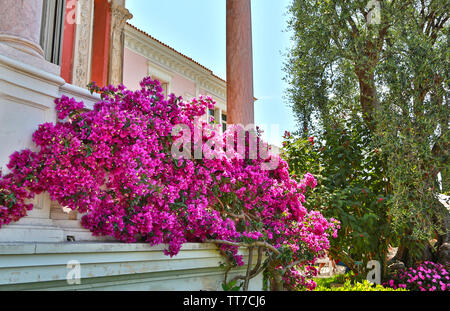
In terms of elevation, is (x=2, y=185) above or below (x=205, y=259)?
above

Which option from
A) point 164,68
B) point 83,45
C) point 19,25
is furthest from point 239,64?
point 164,68

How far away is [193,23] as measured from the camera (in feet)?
38.5

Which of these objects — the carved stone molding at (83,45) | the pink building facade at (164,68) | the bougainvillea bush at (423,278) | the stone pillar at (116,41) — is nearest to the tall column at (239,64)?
the carved stone molding at (83,45)

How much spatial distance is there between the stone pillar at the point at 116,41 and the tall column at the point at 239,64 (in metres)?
4.79

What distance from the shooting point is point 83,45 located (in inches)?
332

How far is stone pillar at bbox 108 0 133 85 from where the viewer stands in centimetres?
966

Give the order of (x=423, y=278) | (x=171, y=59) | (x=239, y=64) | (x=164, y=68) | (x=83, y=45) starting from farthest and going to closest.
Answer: (x=171, y=59) → (x=164, y=68) → (x=83, y=45) → (x=423, y=278) → (x=239, y=64)

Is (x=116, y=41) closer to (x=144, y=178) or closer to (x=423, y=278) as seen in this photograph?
(x=144, y=178)

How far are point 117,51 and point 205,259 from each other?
25.1 feet

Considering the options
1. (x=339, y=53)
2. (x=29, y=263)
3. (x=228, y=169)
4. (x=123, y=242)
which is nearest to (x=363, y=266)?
(x=339, y=53)

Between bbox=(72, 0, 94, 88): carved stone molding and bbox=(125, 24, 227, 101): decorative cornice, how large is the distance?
5.58 m

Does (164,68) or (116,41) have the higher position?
(164,68)

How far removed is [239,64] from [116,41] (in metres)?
5.52

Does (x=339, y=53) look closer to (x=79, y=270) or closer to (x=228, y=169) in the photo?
(x=228, y=169)
